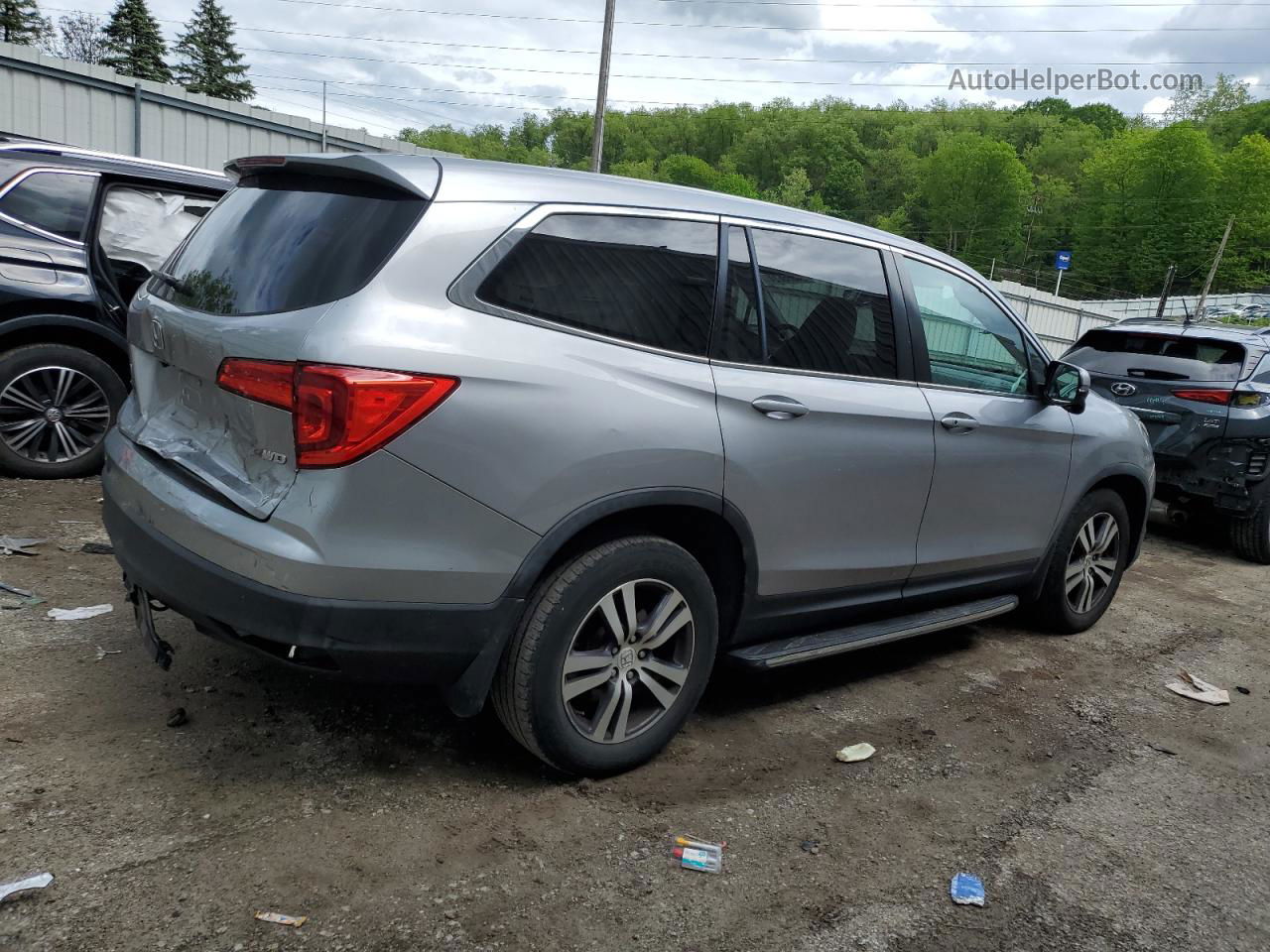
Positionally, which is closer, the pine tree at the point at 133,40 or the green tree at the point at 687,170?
the pine tree at the point at 133,40

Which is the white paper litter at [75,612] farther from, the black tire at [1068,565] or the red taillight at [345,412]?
the black tire at [1068,565]

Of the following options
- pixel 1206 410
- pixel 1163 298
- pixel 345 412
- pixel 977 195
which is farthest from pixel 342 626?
pixel 977 195

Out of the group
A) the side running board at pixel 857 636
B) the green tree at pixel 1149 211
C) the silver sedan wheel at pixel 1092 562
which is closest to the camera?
the side running board at pixel 857 636

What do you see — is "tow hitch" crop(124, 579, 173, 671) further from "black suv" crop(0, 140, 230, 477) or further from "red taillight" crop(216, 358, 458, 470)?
"black suv" crop(0, 140, 230, 477)

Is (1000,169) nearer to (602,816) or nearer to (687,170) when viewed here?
(687,170)

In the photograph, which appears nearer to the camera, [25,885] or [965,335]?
[25,885]

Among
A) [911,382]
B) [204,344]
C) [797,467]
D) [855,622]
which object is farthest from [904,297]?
[204,344]

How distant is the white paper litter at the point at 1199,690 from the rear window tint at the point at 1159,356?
131 inches

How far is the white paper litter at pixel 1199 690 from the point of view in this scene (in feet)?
14.9

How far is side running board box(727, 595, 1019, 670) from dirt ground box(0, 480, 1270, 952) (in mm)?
331

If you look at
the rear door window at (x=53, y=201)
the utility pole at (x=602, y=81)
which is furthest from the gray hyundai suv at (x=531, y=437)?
the utility pole at (x=602, y=81)

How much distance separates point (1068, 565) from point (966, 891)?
265cm

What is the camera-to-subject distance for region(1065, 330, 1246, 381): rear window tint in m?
7.32

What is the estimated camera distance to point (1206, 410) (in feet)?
23.5
